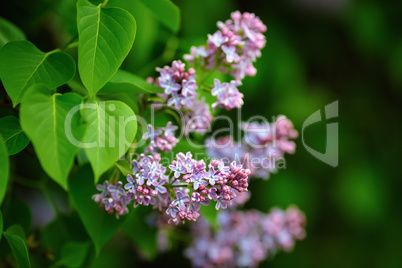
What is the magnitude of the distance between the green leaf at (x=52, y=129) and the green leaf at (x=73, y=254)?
551 millimetres

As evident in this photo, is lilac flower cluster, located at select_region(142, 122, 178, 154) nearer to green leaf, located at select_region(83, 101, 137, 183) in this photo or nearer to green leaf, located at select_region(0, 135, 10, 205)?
green leaf, located at select_region(83, 101, 137, 183)

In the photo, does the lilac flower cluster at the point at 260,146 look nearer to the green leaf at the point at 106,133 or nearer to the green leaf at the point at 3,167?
the green leaf at the point at 106,133

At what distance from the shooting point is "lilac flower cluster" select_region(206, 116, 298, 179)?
1.31m

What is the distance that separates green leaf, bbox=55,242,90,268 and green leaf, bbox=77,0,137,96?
57cm

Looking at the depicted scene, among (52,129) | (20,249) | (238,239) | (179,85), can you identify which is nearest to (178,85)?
(179,85)

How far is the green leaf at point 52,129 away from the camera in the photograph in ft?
2.38

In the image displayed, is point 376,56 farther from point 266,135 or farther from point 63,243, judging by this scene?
point 63,243

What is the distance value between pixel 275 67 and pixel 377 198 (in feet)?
3.03

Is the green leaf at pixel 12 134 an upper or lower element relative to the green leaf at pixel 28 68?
lower

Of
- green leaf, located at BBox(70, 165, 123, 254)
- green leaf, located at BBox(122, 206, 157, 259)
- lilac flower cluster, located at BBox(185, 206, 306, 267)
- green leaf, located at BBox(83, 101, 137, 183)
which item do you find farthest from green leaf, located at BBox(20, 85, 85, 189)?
lilac flower cluster, located at BBox(185, 206, 306, 267)

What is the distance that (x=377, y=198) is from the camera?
2564mm

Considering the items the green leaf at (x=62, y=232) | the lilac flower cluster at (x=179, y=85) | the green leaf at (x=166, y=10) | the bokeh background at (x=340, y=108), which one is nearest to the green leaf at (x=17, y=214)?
the green leaf at (x=62, y=232)

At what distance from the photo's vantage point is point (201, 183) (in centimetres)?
92

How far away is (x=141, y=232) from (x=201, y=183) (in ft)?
1.96
